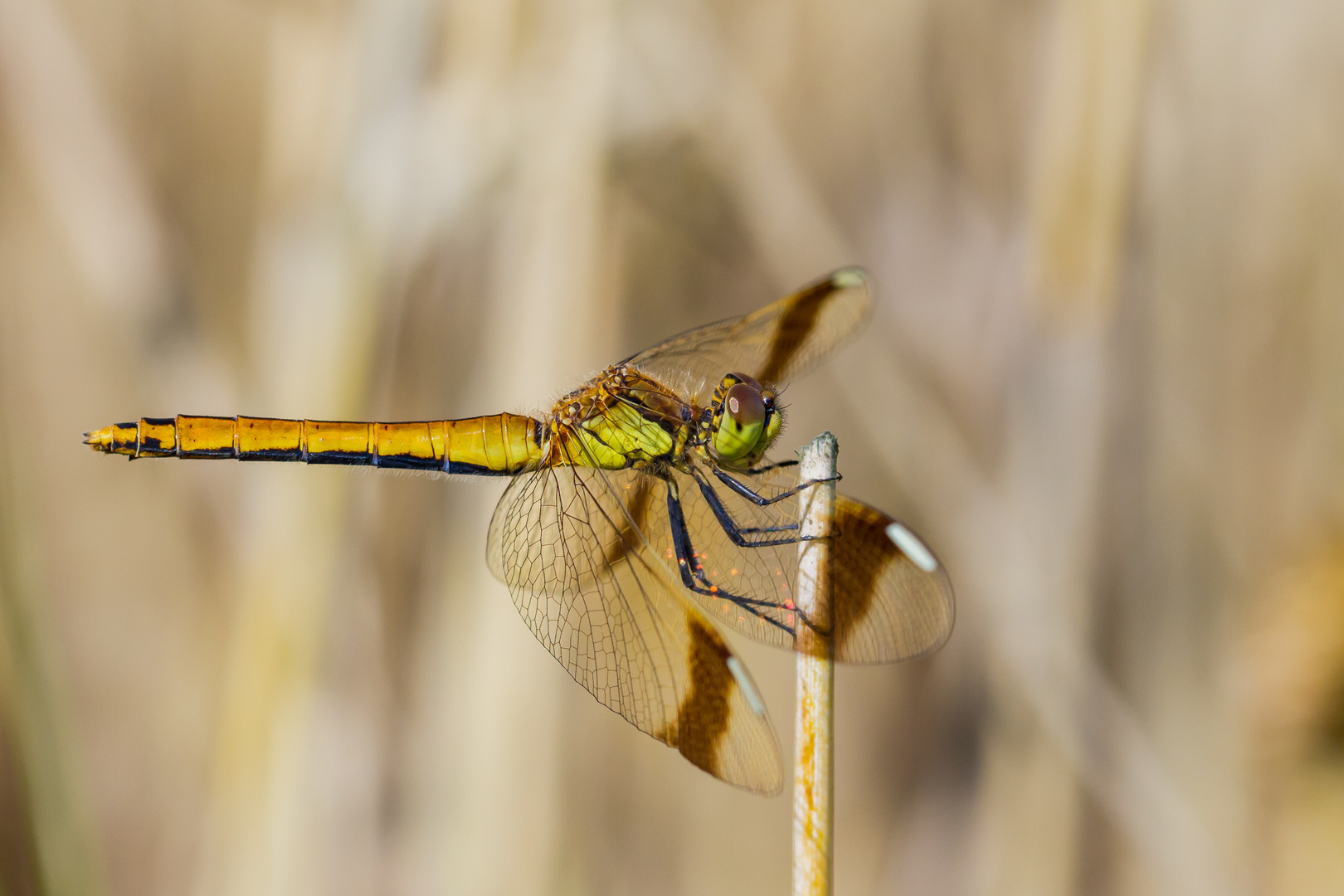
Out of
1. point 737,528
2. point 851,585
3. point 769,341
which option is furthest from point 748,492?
point 769,341

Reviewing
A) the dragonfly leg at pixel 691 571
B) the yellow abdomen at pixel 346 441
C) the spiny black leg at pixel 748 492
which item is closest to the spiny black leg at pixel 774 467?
the spiny black leg at pixel 748 492

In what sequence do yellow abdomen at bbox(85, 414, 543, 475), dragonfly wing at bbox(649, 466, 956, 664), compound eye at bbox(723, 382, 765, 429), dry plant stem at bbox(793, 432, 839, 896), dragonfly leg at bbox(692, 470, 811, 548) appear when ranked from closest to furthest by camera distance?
dry plant stem at bbox(793, 432, 839, 896), dragonfly wing at bbox(649, 466, 956, 664), dragonfly leg at bbox(692, 470, 811, 548), compound eye at bbox(723, 382, 765, 429), yellow abdomen at bbox(85, 414, 543, 475)

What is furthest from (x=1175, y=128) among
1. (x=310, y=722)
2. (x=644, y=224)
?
(x=310, y=722)

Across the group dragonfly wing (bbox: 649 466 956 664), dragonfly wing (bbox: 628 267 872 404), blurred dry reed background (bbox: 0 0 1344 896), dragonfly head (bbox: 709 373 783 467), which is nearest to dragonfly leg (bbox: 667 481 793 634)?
dragonfly wing (bbox: 649 466 956 664)

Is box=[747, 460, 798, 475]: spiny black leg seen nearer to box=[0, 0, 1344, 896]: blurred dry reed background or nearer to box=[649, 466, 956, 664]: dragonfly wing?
box=[649, 466, 956, 664]: dragonfly wing

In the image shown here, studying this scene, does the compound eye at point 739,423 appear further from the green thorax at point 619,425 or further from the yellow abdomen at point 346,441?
the yellow abdomen at point 346,441

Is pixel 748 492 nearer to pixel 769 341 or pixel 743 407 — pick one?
pixel 743 407
